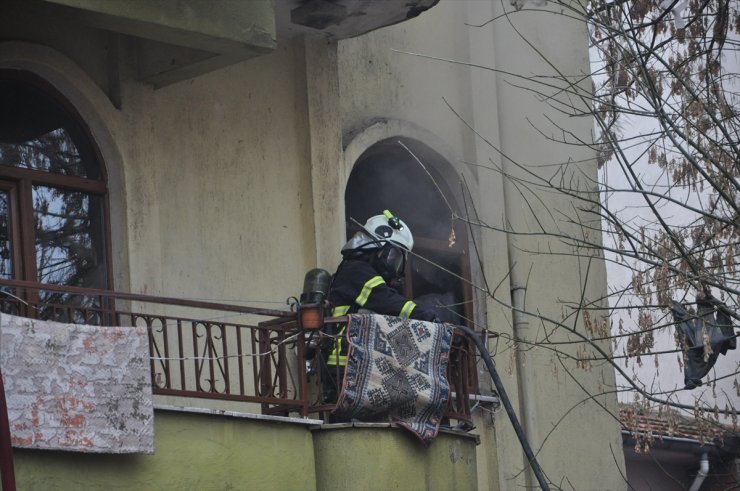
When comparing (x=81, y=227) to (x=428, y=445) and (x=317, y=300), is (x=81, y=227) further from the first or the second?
(x=428, y=445)

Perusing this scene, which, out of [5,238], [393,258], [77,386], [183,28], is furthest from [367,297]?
[77,386]

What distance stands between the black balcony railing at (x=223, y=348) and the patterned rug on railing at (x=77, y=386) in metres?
0.41

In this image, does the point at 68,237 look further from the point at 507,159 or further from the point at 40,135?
the point at 507,159

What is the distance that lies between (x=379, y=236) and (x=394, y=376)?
1.36 m

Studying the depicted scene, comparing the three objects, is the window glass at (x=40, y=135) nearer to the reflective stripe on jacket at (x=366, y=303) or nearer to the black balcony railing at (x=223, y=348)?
the black balcony railing at (x=223, y=348)

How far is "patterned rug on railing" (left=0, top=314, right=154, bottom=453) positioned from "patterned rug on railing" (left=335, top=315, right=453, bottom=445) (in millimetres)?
1959

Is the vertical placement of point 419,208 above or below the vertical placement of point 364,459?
above

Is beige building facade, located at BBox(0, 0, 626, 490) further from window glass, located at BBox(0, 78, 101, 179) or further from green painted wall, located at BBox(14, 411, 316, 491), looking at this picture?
green painted wall, located at BBox(14, 411, 316, 491)

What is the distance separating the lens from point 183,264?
12.4 m

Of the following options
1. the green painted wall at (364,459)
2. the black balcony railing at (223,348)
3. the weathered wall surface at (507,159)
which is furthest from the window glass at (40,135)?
the weathered wall surface at (507,159)

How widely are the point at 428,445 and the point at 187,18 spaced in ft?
12.4

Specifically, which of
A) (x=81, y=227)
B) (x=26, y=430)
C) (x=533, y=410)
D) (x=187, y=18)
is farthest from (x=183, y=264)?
(x=533, y=410)

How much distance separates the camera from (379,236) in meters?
12.2

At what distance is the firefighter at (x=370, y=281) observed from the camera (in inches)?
453
